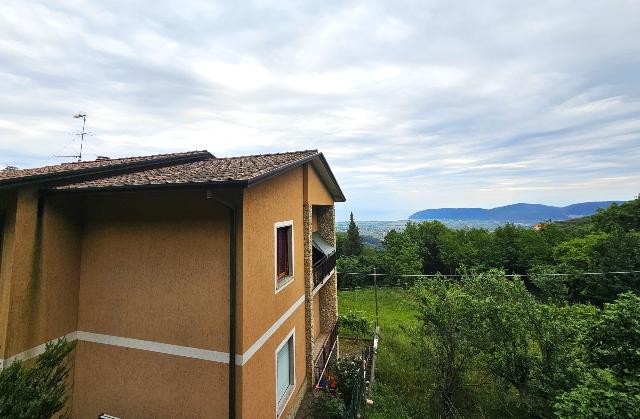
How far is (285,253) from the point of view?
9.54m

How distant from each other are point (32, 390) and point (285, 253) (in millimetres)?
6100

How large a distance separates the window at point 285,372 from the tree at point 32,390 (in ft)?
15.2

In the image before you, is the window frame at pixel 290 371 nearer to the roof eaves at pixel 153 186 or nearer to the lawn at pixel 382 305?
the roof eaves at pixel 153 186

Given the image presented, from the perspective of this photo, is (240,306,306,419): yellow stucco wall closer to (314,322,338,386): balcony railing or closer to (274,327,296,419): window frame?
(274,327,296,419): window frame

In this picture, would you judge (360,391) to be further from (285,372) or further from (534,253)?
(534,253)

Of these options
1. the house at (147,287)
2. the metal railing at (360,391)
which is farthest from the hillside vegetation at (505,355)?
the house at (147,287)

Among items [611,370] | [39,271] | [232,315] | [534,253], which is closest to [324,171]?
[232,315]

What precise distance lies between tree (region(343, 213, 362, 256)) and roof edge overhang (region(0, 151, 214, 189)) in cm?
4320

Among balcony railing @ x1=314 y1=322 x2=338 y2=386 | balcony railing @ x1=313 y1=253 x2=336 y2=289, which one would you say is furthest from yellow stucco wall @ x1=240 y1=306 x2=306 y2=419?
balcony railing @ x1=313 y1=253 x2=336 y2=289

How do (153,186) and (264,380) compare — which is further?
(264,380)

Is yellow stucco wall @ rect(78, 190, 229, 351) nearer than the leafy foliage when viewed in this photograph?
Yes

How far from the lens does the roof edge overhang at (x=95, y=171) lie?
5.93 meters

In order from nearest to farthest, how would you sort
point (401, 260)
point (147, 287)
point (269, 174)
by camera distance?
1. point (269, 174)
2. point (147, 287)
3. point (401, 260)

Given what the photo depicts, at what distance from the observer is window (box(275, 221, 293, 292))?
9023 mm
